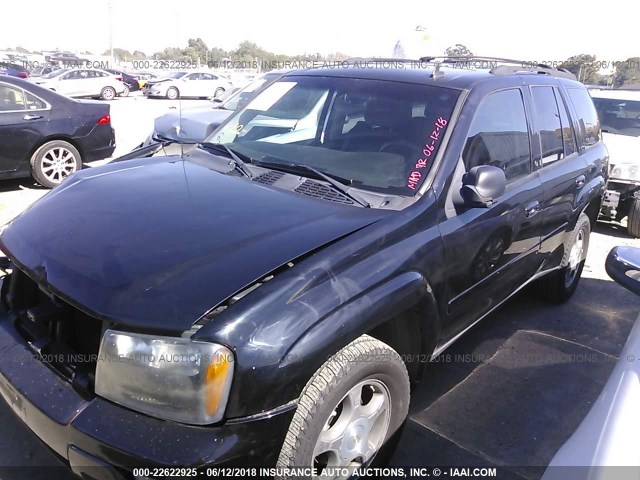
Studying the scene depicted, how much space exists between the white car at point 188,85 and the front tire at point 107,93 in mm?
1900

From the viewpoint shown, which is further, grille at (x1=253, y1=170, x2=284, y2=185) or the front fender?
grille at (x1=253, y1=170, x2=284, y2=185)

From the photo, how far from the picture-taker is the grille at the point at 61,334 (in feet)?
6.73

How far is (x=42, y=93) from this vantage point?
7.29 m

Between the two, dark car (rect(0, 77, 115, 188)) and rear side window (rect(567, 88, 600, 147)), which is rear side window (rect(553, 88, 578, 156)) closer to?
rear side window (rect(567, 88, 600, 147))

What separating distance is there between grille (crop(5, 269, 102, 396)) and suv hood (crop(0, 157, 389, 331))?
0.19 metres

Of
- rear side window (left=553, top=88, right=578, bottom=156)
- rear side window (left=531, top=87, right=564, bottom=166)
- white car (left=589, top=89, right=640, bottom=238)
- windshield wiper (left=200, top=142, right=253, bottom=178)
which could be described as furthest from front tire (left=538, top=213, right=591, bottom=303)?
windshield wiper (left=200, top=142, right=253, bottom=178)

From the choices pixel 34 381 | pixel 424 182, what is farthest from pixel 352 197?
pixel 34 381

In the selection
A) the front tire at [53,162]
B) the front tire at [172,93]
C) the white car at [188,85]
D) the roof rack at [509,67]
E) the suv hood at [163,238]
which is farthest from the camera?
the front tire at [172,93]

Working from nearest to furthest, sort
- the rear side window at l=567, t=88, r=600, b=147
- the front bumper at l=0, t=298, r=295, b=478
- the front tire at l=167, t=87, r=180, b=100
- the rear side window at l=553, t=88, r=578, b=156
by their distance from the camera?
1. the front bumper at l=0, t=298, r=295, b=478
2. the rear side window at l=553, t=88, r=578, b=156
3. the rear side window at l=567, t=88, r=600, b=147
4. the front tire at l=167, t=87, r=180, b=100

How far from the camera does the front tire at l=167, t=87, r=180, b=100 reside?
27172mm

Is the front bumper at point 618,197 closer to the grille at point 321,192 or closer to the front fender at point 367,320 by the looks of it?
the front fender at point 367,320

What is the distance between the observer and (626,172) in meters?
6.68

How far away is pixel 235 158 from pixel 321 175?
0.60 m

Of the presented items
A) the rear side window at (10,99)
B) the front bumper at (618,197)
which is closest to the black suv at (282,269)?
the front bumper at (618,197)
